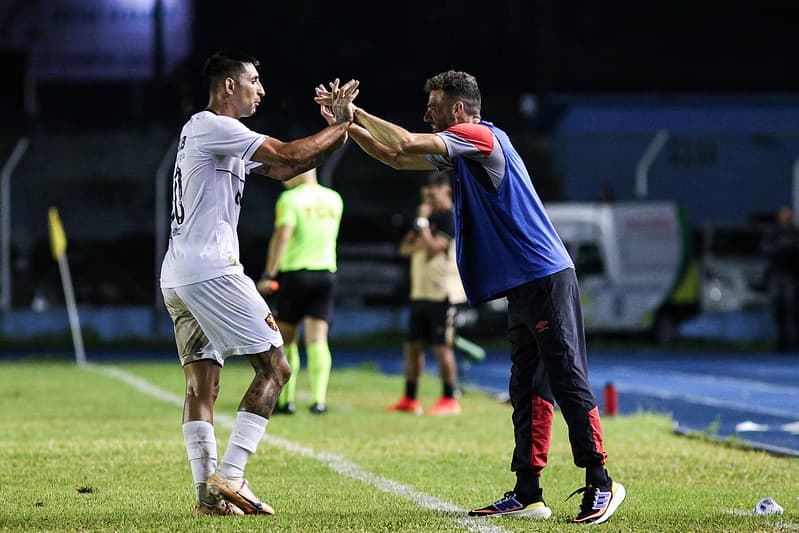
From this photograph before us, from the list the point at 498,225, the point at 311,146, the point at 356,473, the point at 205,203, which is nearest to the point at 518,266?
the point at 498,225

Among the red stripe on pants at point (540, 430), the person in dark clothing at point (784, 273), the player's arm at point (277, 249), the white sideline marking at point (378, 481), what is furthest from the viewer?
the person in dark clothing at point (784, 273)

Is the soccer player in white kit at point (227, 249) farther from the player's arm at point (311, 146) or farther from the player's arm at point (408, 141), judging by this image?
the player's arm at point (408, 141)

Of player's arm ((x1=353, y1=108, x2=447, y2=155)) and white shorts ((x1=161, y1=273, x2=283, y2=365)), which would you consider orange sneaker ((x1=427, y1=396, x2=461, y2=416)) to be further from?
player's arm ((x1=353, y1=108, x2=447, y2=155))

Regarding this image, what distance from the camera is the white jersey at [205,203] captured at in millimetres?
6469

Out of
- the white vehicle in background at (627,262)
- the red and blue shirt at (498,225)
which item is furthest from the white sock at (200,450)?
the white vehicle in background at (627,262)

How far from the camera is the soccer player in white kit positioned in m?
6.41

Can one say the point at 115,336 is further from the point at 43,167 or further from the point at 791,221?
the point at 791,221

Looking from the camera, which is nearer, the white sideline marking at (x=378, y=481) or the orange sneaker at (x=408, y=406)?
the white sideline marking at (x=378, y=481)

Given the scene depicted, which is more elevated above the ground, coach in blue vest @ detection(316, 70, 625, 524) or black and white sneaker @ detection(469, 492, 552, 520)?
coach in blue vest @ detection(316, 70, 625, 524)

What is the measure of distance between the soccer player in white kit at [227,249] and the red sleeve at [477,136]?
1.70ft

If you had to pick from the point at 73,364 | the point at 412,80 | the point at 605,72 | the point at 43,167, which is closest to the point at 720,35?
the point at 605,72

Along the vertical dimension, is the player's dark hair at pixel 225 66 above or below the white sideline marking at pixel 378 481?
above

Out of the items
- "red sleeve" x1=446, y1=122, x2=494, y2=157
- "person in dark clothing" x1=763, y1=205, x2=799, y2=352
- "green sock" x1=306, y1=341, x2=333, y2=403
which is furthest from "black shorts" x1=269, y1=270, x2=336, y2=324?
"person in dark clothing" x1=763, y1=205, x2=799, y2=352

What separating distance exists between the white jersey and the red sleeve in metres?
0.90
